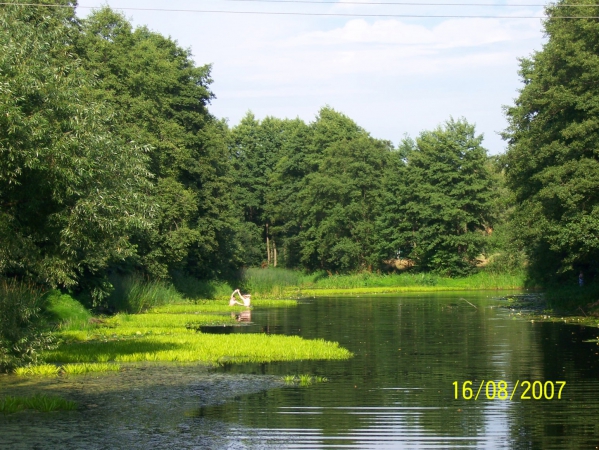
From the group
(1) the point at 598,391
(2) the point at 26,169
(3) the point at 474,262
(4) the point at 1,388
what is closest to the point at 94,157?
(2) the point at 26,169

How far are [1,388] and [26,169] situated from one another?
17.2 feet

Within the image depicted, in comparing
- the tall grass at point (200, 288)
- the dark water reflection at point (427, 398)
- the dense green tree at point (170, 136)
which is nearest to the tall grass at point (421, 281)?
the tall grass at point (200, 288)

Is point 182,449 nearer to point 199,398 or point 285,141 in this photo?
point 199,398

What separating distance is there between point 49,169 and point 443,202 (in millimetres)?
73405

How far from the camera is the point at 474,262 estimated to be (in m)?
89.1

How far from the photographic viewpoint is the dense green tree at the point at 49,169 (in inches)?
666

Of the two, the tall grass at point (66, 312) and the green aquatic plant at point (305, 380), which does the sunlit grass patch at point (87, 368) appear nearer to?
the green aquatic plant at point (305, 380)

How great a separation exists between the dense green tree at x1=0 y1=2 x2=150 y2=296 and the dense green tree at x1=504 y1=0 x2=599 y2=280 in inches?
868

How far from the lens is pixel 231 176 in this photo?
7406 centimetres

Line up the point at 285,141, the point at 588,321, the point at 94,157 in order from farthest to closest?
the point at 285,141 → the point at 588,321 → the point at 94,157

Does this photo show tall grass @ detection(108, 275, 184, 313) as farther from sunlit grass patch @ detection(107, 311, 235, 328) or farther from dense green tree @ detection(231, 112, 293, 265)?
dense green tree @ detection(231, 112, 293, 265)

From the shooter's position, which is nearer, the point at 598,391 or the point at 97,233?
the point at 598,391
